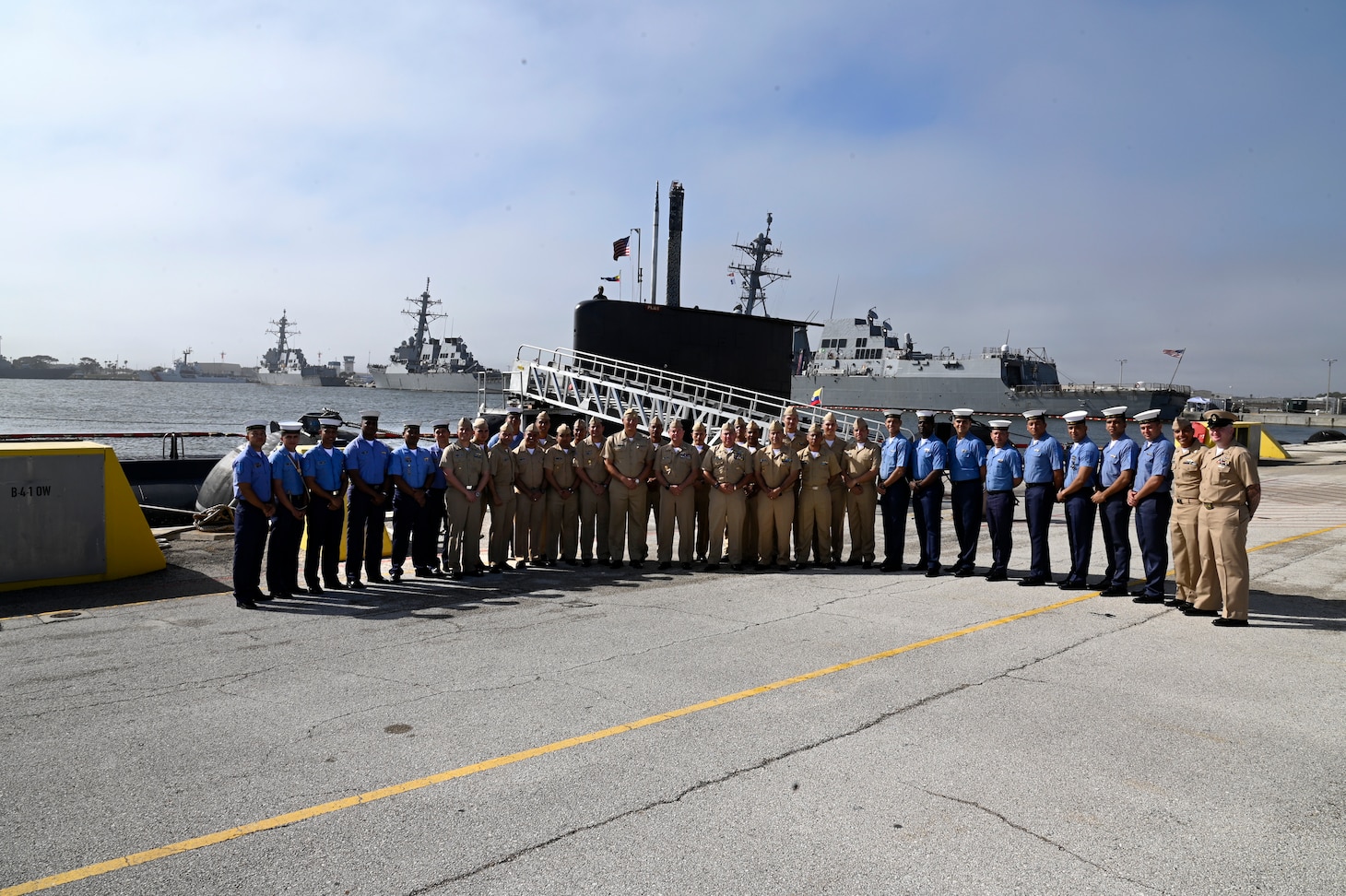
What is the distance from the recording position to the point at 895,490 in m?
9.97

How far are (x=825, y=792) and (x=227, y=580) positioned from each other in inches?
289

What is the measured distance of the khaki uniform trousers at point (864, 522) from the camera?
10195 mm

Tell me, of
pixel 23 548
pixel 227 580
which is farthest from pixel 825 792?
pixel 23 548

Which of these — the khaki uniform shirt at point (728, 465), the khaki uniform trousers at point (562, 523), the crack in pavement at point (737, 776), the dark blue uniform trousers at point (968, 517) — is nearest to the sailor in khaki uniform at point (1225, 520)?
the crack in pavement at point (737, 776)

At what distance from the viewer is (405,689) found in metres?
5.33

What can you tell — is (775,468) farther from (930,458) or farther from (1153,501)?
(1153,501)

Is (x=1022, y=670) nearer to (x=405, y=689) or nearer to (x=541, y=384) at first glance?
(x=405, y=689)

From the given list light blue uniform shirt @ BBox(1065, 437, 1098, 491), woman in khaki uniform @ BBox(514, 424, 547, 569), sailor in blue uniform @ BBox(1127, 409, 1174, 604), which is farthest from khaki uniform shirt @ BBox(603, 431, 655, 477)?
sailor in blue uniform @ BBox(1127, 409, 1174, 604)

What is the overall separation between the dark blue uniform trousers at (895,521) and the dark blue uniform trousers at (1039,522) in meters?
1.34

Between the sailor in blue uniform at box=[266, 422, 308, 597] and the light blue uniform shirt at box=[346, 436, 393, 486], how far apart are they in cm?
61

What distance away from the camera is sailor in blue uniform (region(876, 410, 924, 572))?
32.4ft

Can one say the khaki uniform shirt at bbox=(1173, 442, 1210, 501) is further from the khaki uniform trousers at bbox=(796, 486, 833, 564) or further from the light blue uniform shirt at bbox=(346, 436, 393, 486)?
the light blue uniform shirt at bbox=(346, 436, 393, 486)

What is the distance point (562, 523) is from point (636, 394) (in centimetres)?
898

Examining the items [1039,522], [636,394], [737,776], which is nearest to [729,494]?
[1039,522]
